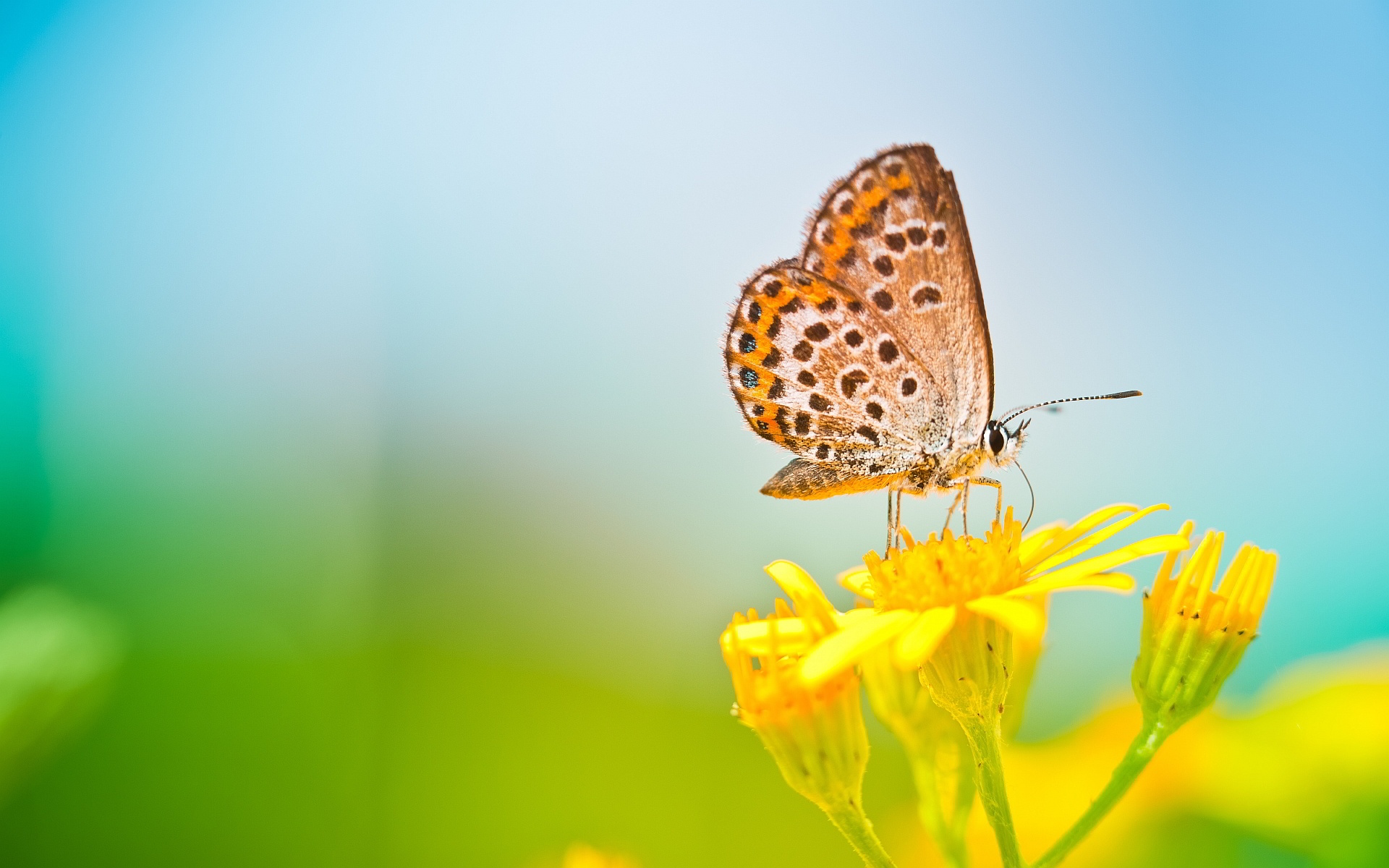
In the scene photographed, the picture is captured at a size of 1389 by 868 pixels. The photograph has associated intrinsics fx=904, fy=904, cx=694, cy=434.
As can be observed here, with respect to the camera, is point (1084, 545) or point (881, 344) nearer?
point (1084, 545)

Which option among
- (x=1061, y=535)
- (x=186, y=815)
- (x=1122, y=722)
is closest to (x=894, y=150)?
(x=1061, y=535)

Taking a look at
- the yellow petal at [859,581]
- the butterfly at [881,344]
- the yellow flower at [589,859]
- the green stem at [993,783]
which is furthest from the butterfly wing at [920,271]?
the yellow flower at [589,859]

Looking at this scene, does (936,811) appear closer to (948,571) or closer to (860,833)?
(860,833)

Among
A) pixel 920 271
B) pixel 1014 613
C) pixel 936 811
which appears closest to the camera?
pixel 1014 613

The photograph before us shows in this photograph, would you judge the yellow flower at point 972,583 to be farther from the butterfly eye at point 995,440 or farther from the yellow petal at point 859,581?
the butterfly eye at point 995,440

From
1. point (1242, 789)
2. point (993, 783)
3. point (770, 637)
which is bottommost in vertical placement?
point (1242, 789)

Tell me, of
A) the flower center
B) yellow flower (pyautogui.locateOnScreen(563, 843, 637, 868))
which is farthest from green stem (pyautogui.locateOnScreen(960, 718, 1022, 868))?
yellow flower (pyautogui.locateOnScreen(563, 843, 637, 868))

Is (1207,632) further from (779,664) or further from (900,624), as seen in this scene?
(779,664)

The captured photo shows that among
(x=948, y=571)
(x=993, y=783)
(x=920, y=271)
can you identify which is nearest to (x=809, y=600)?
(x=948, y=571)
